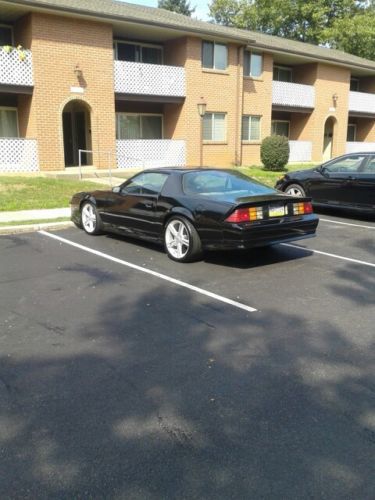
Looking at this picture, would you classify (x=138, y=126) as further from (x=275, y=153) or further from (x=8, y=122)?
(x=275, y=153)

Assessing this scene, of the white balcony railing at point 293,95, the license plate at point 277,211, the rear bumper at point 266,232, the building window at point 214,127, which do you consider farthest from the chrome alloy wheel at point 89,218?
the white balcony railing at point 293,95

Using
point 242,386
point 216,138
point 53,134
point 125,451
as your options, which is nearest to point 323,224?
point 242,386

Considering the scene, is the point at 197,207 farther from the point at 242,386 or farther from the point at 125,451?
the point at 125,451

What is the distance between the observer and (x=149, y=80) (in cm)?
2091

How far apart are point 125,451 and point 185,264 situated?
4.35 m

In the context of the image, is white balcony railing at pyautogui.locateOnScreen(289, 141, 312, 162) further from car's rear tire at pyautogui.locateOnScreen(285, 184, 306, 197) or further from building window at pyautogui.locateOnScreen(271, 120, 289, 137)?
car's rear tire at pyautogui.locateOnScreen(285, 184, 306, 197)

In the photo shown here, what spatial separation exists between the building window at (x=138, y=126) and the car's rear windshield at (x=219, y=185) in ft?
49.5

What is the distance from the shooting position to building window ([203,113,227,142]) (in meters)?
23.3

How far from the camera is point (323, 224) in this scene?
1049 cm

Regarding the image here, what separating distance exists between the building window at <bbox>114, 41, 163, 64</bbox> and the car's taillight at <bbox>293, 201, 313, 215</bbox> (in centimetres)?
1687

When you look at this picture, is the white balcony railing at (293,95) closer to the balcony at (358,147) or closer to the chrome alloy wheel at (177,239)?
the balcony at (358,147)

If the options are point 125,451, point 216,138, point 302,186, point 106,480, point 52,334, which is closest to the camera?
point 106,480

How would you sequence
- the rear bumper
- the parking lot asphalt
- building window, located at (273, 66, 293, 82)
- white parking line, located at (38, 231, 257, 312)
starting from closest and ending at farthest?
1. the parking lot asphalt
2. white parking line, located at (38, 231, 257, 312)
3. the rear bumper
4. building window, located at (273, 66, 293, 82)

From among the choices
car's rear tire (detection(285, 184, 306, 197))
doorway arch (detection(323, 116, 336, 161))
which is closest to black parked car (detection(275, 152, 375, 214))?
car's rear tire (detection(285, 184, 306, 197))
